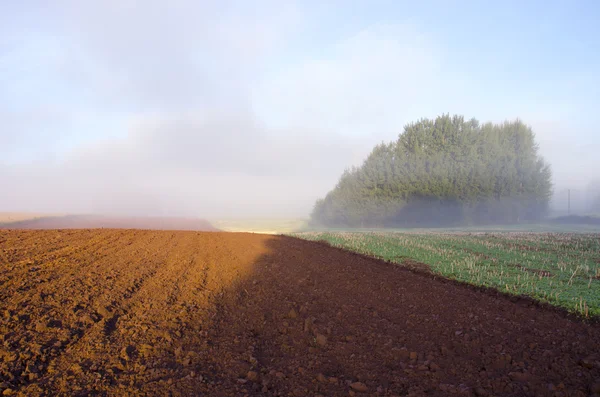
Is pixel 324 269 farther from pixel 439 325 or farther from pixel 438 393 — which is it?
pixel 438 393

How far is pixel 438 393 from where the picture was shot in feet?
12.1

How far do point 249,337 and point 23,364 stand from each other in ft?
7.89

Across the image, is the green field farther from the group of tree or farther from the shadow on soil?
the group of tree

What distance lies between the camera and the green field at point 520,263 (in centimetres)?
790

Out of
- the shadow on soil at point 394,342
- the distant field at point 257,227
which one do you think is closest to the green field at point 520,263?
the shadow on soil at point 394,342

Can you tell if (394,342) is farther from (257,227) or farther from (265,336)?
(257,227)

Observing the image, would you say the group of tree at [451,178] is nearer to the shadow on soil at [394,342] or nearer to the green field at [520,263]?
the green field at [520,263]

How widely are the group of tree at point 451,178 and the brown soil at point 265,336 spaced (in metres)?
32.9

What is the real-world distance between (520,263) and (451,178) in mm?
29438

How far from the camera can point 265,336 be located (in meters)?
5.15

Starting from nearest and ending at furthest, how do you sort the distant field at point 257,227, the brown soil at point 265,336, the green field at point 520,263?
the brown soil at point 265,336
the green field at point 520,263
the distant field at point 257,227

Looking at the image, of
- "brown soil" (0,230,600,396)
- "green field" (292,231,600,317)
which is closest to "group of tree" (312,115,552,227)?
"green field" (292,231,600,317)

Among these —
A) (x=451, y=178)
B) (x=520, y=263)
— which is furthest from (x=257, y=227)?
(x=520, y=263)

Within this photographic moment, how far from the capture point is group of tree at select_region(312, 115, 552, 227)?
3981cm
